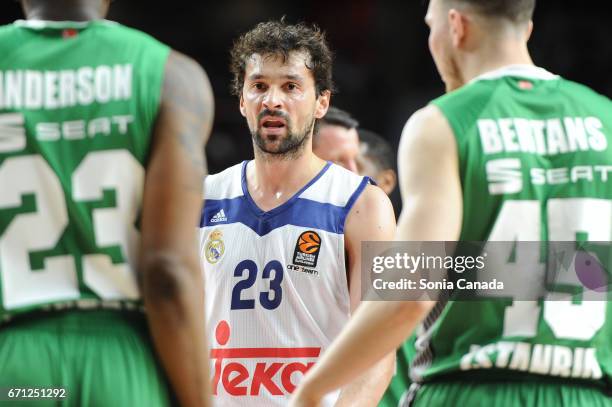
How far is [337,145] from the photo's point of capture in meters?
6.60

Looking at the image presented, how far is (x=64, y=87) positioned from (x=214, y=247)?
2133 millimetres

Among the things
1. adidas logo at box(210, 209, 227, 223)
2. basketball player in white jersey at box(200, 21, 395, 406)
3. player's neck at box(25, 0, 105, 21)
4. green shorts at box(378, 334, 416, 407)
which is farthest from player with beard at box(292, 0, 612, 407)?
green shorts at box(378, 334, 416, 407)

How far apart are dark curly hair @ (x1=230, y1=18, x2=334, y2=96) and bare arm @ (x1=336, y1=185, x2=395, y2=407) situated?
0.89 m

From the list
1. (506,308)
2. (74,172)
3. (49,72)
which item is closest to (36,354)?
(74,172)

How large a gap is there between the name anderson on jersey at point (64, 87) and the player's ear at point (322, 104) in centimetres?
262

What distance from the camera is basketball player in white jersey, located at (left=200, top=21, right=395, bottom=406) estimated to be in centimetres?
463

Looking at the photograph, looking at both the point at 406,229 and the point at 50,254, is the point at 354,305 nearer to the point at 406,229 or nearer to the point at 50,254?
the point at 406,229

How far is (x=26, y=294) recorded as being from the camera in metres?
2.84

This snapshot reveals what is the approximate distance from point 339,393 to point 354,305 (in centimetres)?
43

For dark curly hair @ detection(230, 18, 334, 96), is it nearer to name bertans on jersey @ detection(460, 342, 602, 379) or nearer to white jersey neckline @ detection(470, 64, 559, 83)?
white jersey neckline @ detection(470, 64, 559, 83)

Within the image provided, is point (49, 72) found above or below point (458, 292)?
above

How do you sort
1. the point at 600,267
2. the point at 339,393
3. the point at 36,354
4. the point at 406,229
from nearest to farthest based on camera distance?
the point at 36,354 → the point at 406,229 → the point at 600,267 → the point at 339,393

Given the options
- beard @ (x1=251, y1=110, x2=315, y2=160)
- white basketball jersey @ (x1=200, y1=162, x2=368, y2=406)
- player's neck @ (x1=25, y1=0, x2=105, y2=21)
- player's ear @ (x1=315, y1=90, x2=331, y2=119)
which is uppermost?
player's neck @ (x1=25, y1=0, x2=105, y2=21)

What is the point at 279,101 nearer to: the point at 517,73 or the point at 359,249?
the point at 359,249
